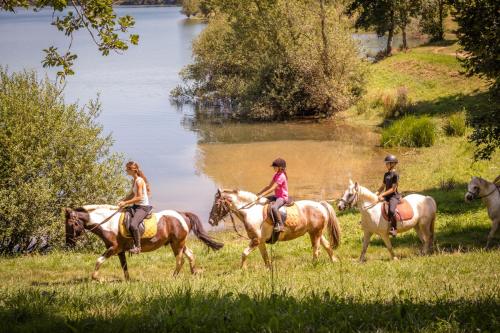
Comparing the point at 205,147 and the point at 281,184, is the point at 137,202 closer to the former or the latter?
the point at 281,184

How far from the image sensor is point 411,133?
128 ft

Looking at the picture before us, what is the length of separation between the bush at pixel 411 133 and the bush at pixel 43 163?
21.3 metres

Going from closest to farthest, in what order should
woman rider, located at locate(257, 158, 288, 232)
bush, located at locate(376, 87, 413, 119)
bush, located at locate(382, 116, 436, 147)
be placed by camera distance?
1. woman rider, located at locate(257, 158, 288, 232)
2. bush, located at locate(382, 116, 436, 147)
3. bush, located at locate(376, 87, 413, 119)

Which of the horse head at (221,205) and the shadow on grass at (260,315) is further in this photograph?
the horse head at (221,205)

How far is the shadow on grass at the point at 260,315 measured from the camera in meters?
7.35

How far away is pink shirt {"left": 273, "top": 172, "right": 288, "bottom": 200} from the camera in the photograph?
53.1ft

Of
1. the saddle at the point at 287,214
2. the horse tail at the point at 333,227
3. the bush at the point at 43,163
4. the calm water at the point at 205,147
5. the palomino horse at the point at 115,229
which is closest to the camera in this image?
the palomino horse at the point at 115,229

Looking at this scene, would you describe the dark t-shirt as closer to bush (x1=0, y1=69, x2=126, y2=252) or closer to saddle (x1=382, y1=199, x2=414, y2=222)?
saddle (x1=382, y1=199, x2=414, y2=222)

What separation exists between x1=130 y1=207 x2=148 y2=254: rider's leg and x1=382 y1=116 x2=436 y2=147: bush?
1038 inches

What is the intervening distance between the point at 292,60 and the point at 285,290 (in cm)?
4057

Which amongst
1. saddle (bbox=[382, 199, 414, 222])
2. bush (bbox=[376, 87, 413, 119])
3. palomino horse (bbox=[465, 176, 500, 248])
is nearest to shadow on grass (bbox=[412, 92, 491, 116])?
bush (bbox=[376, 87, 413, 119])

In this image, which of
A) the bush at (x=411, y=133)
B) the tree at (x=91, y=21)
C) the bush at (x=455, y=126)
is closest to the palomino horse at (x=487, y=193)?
the tree at (x=91, y=21)

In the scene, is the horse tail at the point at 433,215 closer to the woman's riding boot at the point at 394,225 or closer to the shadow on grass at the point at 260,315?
the woman's riding boot at the point at 394,225

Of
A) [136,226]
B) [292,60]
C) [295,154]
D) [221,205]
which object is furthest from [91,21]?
[292,60]
